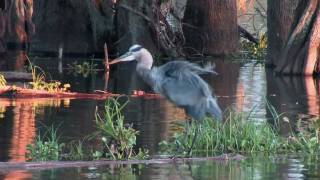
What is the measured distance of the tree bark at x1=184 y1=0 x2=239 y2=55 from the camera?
97.8 ft

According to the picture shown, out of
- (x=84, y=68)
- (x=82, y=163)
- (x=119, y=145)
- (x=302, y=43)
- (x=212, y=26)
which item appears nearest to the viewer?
(x=82, y=163)

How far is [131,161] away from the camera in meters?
10.2

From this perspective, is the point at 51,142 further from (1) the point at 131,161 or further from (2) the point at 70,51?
(2) the point at 70,51

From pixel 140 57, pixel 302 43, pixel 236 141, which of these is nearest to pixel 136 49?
pixel 140 57

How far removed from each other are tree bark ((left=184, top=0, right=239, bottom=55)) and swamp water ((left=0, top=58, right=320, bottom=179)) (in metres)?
2.97

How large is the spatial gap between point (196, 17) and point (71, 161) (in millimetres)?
20679

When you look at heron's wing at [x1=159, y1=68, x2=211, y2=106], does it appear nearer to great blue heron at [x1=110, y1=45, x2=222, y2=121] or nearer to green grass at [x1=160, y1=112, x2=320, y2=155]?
great blue heron at [x1=110, y1=45, x2=222, y2=121]

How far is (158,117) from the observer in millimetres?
14883

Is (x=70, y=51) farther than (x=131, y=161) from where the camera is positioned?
Yes

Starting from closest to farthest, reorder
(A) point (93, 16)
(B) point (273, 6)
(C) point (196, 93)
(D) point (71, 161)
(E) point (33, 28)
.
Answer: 1. (D) point (71, 161)
2. (C) point (196, 93)
3. (B) point (273, 6)
4. (A) point (93, 16)
5. (E) point (33, 28)

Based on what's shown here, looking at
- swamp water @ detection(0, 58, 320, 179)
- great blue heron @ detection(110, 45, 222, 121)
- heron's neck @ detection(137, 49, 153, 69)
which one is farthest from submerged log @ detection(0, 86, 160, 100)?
great blue heron @ detection(110, 45, 222, 121)

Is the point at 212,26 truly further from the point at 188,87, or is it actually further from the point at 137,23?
the point at 188,87

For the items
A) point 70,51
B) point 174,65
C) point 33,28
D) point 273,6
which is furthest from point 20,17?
point 174,65

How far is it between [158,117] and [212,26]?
50.8 ft
